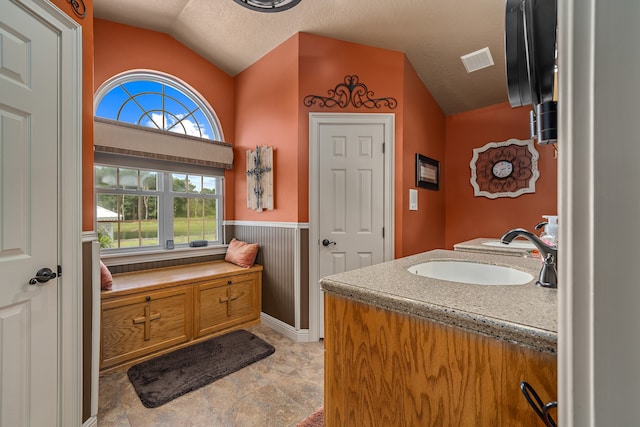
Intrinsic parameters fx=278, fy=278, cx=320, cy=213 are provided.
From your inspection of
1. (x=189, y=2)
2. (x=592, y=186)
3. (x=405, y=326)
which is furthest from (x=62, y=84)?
(x=592, y=186)

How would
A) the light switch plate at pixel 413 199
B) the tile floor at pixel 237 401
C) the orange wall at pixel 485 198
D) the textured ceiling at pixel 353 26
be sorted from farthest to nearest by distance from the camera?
the orange wall at pixel 485 198
the light switch plate at pixel 413 199
the textured ceiling at pixel 353 26
the tile floor at pixel 237 401

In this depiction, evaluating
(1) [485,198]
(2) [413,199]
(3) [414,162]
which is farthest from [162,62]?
(1) [485,198]

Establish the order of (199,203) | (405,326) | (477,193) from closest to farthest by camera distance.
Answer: (405,326) < (199,203) < (477,193)

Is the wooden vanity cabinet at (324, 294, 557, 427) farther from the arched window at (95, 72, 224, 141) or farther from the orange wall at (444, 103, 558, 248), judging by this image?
the orange wall at (444, 103, 558, 248)

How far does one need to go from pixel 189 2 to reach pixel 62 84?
1698 millimetres

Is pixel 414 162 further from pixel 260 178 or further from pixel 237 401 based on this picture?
pixel 237 401

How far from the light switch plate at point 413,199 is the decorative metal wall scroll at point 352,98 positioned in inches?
35.2

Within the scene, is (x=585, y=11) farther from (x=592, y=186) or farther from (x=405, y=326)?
(x=405, y=326)

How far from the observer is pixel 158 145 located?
288 cm

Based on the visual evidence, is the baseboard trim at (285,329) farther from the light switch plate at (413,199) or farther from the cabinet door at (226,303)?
the light switch plate at (413,199)

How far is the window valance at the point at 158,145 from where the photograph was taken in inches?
101

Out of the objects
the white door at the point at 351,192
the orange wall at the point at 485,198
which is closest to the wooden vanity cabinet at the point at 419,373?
the white door at the point at 351,192

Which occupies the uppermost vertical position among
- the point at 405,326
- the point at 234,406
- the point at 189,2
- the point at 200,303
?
the point at 189,2

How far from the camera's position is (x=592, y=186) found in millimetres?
320
